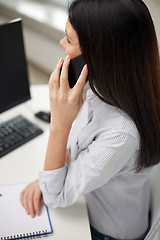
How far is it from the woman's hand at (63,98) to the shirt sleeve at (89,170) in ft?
0.36

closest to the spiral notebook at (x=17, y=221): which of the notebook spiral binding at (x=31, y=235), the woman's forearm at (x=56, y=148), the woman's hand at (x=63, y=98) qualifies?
the notebook spiral binding at (x=31, y=235)

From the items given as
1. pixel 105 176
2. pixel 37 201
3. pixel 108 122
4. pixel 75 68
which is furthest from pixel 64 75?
pixel 37 201

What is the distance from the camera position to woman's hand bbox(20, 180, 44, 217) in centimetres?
99

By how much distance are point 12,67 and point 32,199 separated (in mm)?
527

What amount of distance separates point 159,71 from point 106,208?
481mm

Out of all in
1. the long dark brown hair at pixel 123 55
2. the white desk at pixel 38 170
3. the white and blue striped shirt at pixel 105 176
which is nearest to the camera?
the long dark brown hair at pixel 123 55

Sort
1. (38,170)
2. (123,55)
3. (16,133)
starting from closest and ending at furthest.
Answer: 1. (123,55)
2. (38,170)
3. (16,133)

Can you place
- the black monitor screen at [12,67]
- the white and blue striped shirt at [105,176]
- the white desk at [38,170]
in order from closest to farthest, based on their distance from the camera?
the white and blue striped shirt at [105,176] < the white desk at [38,170] < the black monitor screen at [12,67]

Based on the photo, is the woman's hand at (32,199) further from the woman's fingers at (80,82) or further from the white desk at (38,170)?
the woman's fingers at (80,82)

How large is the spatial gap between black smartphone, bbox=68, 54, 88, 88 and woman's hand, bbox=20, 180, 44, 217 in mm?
369

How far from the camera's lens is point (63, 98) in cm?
90

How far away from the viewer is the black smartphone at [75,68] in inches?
33.8

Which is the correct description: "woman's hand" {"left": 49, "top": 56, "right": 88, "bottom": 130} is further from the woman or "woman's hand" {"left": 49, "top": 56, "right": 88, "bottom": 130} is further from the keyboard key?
the keyboard key

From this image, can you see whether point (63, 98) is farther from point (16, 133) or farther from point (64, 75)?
point (16, 133)
